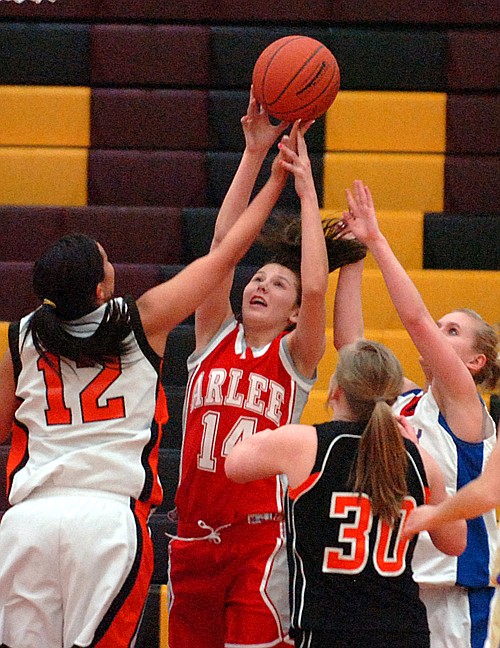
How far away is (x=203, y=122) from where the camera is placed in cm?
631

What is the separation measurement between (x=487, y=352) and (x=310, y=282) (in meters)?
0.71

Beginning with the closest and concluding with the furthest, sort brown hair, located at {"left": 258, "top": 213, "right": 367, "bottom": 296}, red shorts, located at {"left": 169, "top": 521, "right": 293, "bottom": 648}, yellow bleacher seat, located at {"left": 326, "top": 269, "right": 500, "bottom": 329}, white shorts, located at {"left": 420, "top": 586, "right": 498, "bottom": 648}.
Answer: red shorts, located at {"left": 169, "top": 521, "right": 293, "bottom": 648} < white shorts, located at {"left": 420, "top": 586, "right": 498, "bottom": 648} < brown hair, located at {"left": 258, "top": 213, "right": 367, "bottom": 296} < yellow bleacher seat, located at {"left": 326, "top": 269, "right": 500, "bottom": 329}

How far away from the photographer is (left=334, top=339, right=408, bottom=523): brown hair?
2.89 metres

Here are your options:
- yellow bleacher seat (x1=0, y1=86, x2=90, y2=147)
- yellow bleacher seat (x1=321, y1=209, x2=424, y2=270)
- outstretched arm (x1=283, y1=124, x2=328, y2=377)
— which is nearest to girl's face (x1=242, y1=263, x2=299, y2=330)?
outstretched arm (x1=283, y1=124, x2=328, y2=377)

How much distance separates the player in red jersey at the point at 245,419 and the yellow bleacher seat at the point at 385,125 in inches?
102

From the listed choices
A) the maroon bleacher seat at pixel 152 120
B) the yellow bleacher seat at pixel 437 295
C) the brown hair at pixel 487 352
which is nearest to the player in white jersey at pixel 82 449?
the brown hair at pixel 487 352

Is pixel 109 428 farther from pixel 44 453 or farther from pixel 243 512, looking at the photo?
pixel 243 512

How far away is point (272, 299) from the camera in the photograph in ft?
12.1

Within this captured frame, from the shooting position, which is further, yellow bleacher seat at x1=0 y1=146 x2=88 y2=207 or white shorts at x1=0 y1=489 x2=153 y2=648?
yellow bleacher seat at x1=0 y1=146 x2=88 y2=207

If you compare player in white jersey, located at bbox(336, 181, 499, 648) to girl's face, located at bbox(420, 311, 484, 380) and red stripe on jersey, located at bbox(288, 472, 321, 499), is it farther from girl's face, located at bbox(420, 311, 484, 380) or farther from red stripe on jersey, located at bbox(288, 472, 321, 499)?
red stripe on jersey, located at bbox(288, 472, 321, 499)

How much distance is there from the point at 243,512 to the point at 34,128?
3550mm

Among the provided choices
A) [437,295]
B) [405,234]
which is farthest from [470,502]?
[405,234]

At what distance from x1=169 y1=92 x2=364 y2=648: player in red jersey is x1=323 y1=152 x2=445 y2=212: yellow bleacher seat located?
2.38 metres

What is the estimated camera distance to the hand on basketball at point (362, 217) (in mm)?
3590
